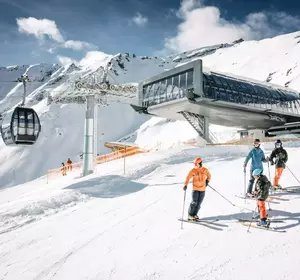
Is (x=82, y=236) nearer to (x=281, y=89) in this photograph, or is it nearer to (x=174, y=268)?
(x=174, y=268)

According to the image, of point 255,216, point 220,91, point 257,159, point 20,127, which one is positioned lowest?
point 255,216

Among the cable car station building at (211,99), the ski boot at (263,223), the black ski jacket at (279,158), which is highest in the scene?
the cable car station building at (211,99)

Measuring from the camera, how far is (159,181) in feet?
48.4

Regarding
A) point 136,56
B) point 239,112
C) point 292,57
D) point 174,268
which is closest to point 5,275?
point 174,268

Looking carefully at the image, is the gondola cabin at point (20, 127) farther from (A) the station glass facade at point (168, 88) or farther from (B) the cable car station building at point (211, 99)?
(A) the station glass facade at point (168, 88)

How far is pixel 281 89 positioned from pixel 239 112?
1419 centimetres

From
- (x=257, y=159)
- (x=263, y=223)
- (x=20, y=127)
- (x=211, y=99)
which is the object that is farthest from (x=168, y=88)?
(x=263, y=223)

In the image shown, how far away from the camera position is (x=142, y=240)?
23.5 feet

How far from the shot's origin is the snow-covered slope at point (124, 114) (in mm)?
73312

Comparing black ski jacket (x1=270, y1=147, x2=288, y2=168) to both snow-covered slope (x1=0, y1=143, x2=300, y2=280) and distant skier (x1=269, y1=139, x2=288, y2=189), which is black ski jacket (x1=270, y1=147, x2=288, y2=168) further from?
snow-covered slope (x1=0, y1=143, x2=300, y2=280)

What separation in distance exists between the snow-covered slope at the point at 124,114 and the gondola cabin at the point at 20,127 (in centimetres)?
1020

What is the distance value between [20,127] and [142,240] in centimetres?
1580

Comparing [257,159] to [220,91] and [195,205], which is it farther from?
[220,91]

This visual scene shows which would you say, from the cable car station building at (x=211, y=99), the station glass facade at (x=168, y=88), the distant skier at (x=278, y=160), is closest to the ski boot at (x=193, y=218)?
the distant skier at (x=278, y=160)
